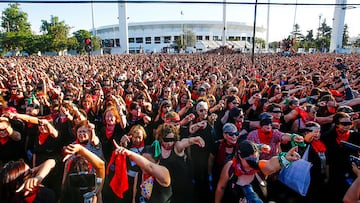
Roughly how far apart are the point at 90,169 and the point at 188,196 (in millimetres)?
1154

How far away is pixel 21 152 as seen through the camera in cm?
402

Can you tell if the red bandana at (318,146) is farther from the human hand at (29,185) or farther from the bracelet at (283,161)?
the human hand at (29,185)

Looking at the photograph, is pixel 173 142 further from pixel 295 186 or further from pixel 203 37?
pixel 203 37

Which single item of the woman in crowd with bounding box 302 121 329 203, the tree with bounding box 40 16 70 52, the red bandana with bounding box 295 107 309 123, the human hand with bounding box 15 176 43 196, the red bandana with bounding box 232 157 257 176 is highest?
the tree with bounding box 40 16 70 52

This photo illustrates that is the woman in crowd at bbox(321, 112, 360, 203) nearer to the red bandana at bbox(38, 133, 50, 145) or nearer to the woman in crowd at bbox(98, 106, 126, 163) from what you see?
the woman in crowd at bbox(98, 106, 126, 163)

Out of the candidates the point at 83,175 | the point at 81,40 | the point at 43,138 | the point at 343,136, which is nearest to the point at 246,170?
the point at 83,175

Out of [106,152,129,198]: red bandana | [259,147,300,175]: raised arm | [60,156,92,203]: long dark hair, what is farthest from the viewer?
[106,152,129,198]: red bandana

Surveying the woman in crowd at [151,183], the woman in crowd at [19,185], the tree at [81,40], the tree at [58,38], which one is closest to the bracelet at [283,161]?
the woman in crowd at [151,183]

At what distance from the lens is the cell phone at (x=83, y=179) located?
2.53m

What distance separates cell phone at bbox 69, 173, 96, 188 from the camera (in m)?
2.53

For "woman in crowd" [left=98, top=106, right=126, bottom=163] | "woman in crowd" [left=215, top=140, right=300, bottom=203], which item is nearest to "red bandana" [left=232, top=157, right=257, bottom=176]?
"woman in crowd" [left=215, top=140, right=300, bottom=203]

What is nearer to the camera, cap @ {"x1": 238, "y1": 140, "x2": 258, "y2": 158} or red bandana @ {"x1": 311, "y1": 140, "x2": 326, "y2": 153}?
cap @ {"x1": 238, "y1": 140, "x2": 258, "y2": 158}

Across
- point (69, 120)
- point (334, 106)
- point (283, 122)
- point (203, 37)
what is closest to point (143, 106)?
point (69, 120)

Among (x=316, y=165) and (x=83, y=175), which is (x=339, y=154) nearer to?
(x=316, y=165)
